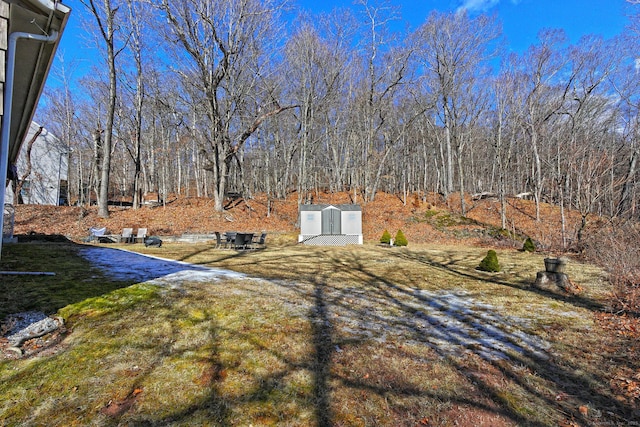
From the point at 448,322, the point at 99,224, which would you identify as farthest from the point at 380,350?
the point at 99,224

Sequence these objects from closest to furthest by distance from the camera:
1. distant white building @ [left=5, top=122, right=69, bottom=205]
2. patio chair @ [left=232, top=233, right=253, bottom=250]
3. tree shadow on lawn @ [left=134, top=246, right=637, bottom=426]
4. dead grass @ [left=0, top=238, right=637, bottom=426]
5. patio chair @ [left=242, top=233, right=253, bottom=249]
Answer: dead grass @ [left=0, top=238, right=637, bottom=426]
tree shadow on lawn @ [left=134, top=246, right=637, bottom=426]
patio chair @ [left=232, top=233, right=253, bottom=250]
patio chair @ [left=242, top=233, right=253, bottom=249]
distant white building @ [left=5, top=122, right=69, bottom=205]

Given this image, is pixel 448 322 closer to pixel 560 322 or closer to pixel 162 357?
pixel 560 322

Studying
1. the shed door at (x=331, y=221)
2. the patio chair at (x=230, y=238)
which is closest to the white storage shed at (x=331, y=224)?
the shed door at (x=331, y=221)

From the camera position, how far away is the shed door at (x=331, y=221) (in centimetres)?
1705

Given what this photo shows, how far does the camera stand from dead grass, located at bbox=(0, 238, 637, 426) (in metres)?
2.58

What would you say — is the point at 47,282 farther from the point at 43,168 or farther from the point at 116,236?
the point at 43,168

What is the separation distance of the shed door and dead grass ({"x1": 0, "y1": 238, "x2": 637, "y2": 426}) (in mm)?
11106

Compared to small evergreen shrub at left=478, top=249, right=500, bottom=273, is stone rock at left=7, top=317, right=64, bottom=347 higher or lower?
higher

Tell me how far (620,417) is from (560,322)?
2643 millimetres

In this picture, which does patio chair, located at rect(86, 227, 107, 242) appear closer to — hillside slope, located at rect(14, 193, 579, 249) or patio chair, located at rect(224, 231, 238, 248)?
hillside slope, located at rect(14, 193, 579, 249)

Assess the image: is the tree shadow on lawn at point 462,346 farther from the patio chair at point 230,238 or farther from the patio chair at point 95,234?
the patio chair at point 95,234

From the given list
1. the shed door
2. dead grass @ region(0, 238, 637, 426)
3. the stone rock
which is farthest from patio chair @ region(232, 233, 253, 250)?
the stone rock

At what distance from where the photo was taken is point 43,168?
2191cm

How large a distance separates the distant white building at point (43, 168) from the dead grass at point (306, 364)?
23446mm
